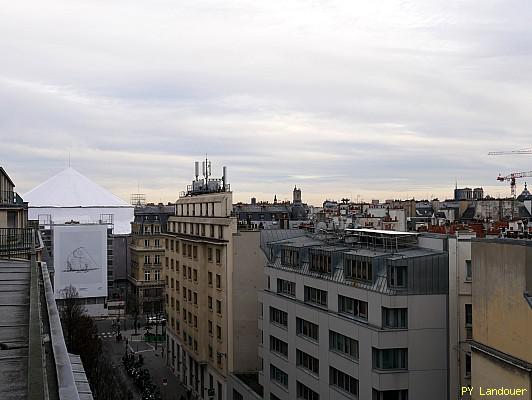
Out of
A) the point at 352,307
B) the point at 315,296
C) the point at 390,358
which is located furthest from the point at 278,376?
the point at 390,358

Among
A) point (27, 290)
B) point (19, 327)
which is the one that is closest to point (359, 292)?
point (27, 290)

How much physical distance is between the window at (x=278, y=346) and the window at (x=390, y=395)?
8737mm

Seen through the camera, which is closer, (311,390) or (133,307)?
(311,390)

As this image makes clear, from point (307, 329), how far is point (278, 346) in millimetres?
3799

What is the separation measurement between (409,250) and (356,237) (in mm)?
4350

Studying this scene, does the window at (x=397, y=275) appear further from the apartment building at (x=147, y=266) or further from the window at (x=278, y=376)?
the apartment building at (x=147, y=266)

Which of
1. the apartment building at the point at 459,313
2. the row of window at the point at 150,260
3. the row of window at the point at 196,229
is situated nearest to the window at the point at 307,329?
the apartment building at the point at 459,313

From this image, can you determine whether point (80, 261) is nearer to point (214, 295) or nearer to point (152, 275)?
point (152, 275)

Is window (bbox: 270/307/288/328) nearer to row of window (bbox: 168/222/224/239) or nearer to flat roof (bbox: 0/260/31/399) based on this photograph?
row of window (bbox: 168/222/224/239)

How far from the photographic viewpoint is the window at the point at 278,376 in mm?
32812

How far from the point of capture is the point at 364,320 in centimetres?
2602

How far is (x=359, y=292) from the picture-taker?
26406 mm

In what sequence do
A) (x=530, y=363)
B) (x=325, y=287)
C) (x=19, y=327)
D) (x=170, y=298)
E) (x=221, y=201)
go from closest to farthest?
(x=19, y=327) < (x=530, y=363) < (x=325, y=287) < (x=221, y=201) < (x=170, y=298)

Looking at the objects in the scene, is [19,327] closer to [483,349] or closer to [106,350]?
[483,349]
